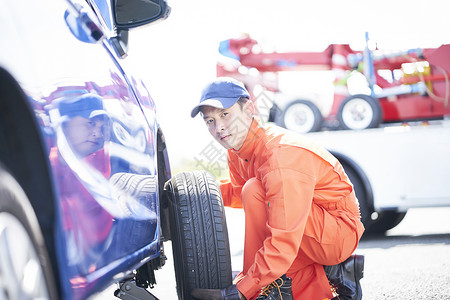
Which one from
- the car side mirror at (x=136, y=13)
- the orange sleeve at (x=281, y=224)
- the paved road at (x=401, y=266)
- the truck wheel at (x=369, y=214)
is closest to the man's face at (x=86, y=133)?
the paved road at (x=401, y=266)

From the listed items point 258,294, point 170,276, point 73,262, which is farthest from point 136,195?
point 170,276

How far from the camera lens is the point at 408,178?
228 inches

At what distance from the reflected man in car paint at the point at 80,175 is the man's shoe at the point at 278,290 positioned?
1.03m

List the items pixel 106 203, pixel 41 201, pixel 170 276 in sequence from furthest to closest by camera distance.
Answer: pixel 170 276 → pixel 106 203 → pixel 41 201

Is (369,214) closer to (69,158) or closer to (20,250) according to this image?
(69,158)

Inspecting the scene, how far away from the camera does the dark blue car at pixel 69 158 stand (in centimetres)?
101

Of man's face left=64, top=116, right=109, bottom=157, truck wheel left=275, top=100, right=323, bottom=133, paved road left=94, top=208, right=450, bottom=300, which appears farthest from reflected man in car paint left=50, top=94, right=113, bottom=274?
truck wheel left=275, top=100, right=323, bottom=133

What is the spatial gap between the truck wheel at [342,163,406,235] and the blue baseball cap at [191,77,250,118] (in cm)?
361

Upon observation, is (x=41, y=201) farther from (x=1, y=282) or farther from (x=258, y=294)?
(x=258, y=294)

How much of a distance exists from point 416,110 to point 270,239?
5257 mm

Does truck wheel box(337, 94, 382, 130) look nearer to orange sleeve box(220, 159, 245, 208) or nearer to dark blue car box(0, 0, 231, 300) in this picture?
orange sleeve box(220, 159, 245, 208)

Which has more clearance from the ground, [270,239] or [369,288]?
[270,239]

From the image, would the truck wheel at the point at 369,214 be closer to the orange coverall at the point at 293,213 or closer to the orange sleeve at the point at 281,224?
the orange coverall at the point at 293,213

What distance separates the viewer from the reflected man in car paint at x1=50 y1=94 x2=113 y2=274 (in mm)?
1172
